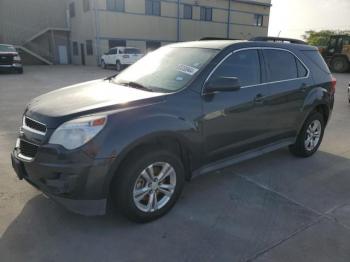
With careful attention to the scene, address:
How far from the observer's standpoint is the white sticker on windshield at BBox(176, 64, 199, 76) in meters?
3.36

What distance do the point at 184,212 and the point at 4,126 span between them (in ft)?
15.6

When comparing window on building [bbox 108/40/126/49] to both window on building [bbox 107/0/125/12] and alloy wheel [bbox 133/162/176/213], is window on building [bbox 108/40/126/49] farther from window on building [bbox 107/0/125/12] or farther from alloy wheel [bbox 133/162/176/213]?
alloy wheel [bbox 133/162/176/213]

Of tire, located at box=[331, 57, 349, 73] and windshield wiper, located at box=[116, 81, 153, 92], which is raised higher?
windshield wiper, located at box=[116, 81, 153, 92]

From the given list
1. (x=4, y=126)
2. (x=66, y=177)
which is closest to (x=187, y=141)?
(x=66, y=177)

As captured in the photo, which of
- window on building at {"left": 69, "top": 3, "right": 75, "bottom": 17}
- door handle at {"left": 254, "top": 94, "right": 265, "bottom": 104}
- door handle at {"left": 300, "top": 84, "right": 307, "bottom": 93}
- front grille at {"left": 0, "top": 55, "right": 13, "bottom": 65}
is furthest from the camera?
window on building at {"left": 69, "top": 3, "right": 75, "bottom": 17}

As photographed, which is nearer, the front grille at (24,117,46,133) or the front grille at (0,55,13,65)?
the front grille at (24,117,46,133)

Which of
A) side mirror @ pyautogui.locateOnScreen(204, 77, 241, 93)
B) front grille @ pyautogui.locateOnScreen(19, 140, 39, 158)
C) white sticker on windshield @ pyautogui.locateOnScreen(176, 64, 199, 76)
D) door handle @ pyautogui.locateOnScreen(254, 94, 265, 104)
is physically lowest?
front grille @ pyautogui.locateOnScreen(19, 140, 39, 158)

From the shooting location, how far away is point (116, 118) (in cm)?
268

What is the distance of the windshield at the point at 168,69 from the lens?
3354 mm

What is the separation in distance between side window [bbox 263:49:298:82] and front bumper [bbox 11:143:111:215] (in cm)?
252

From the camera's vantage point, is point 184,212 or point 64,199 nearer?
point 64,199

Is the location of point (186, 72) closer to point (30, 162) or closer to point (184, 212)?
point (184, 212)

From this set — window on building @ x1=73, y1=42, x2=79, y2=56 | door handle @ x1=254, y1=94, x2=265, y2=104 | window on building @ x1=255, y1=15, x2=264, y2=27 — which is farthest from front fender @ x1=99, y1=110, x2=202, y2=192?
window on building @ x1=255, y1=15, x2=264, y2=27

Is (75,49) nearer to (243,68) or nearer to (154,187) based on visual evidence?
(243,68)
